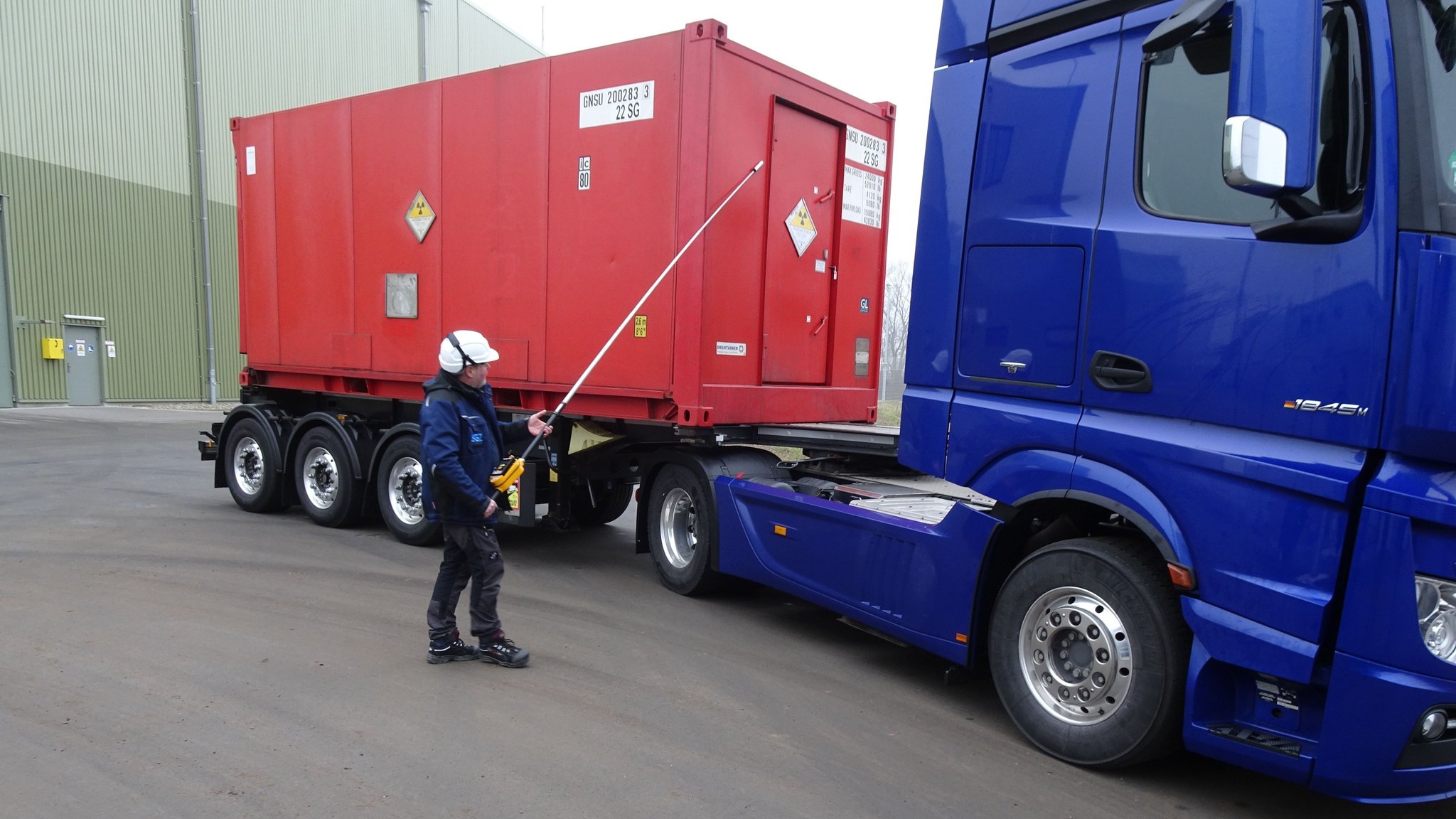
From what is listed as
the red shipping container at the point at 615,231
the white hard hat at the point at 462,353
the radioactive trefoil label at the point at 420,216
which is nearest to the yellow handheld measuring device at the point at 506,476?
the white hard hat at the point at 462,353

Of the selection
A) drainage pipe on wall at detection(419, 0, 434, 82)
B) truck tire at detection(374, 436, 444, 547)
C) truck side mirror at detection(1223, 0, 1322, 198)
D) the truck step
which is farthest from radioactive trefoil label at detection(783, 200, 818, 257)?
drainage pipe on wall at detection(419, 0, 434, 82)

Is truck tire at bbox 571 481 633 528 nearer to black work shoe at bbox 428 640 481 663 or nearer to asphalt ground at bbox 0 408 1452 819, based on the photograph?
asphalt ground at bbox 0 408 1452 819

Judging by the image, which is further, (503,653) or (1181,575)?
(503,653)

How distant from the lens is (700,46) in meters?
5.88

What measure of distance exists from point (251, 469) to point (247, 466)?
0.08 m

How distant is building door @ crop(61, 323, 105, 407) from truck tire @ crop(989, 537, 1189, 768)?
2661 cm

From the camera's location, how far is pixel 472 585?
4.91 m

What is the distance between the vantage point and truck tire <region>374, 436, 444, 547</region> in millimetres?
7719

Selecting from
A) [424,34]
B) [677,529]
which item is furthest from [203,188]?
[677,529]

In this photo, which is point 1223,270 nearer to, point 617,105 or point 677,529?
point 677,529

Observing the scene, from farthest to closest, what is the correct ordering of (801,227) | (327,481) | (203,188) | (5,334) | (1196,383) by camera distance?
1. (203,188)
2. (5,334)
3. (327,481)
4. (801,227)
5. (1196,383)

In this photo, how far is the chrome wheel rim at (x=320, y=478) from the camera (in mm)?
8578

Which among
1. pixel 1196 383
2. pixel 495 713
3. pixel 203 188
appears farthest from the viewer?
pixel 203 188

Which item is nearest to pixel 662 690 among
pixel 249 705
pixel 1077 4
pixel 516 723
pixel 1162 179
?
pixel 516 723
